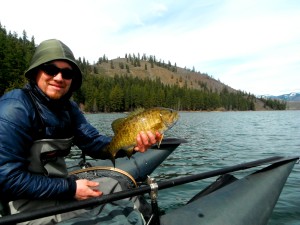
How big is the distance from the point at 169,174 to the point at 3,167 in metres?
9.07

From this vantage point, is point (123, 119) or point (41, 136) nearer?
point (41, 136)

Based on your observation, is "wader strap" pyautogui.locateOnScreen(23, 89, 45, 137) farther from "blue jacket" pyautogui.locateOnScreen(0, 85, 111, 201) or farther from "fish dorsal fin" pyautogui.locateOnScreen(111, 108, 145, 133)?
"fish dorsal fin" pyautogui.locateOnScreen(111, 108, 145, 133)

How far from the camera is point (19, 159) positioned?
3473 mm

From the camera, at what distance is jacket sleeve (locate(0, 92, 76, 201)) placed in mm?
3359

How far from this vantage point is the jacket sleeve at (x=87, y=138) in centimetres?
506

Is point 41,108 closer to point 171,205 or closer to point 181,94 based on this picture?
point 171,205

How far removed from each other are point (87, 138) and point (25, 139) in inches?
63.6

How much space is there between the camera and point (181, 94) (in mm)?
157250

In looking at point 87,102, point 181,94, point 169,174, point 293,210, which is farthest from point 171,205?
point 181,94

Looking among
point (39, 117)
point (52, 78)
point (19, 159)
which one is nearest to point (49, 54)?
point (52, 78)

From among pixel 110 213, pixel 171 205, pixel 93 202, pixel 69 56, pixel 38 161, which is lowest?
pixel 171 205

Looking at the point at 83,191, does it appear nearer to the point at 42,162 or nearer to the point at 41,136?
the point at 42,162

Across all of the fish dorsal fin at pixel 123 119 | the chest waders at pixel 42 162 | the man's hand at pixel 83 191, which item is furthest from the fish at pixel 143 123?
the chest waders at pixel 42 162

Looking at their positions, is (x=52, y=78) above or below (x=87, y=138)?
above
